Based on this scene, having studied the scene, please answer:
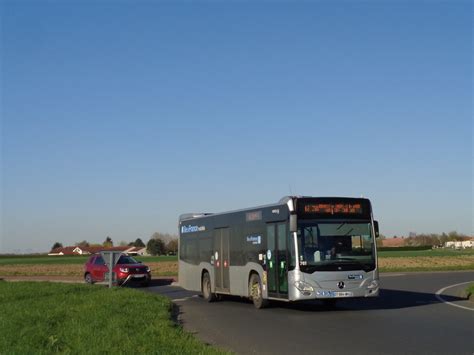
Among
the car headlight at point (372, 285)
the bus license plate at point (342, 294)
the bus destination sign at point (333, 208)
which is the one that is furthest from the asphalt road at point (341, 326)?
the bus destination sign at point (333, 208)

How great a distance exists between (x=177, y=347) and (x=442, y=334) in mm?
5252

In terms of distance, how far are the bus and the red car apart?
13622 millimetres

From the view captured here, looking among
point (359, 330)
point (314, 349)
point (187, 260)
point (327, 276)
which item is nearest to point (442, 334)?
point (359, 330)

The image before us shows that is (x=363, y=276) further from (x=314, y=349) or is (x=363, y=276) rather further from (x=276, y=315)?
(x=314, y=349)

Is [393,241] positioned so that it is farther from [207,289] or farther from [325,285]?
[325,285]

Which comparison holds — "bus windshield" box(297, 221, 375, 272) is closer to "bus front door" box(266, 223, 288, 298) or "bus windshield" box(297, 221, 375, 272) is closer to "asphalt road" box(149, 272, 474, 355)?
"bus front door" box(266, 223, 288, 298)

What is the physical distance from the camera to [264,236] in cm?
1841

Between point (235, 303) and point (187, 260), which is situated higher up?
point (187, 260)

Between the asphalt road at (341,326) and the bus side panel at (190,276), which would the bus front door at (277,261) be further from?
the bus side panel at (190,276)

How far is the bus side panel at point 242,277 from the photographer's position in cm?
1875

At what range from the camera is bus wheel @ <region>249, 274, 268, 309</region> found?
18406 mm

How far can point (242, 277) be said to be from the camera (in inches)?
773

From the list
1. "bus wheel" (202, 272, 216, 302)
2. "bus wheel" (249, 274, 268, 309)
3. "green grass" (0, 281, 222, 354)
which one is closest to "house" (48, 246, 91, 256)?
"bus wheel" (202, 272, 216, 302)

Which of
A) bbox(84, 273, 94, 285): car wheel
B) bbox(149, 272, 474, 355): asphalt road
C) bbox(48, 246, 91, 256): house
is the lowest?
bbox(149, 272, 474, 355): asphalt road
